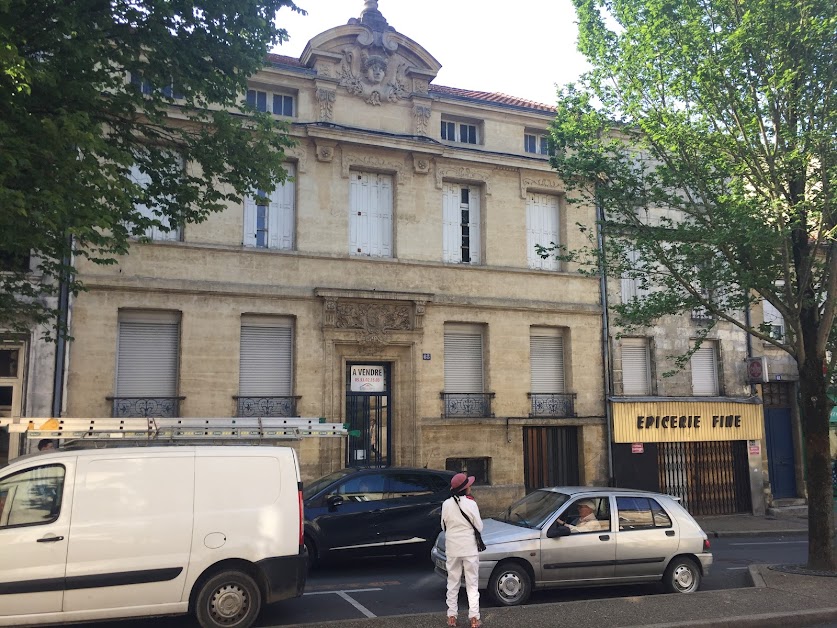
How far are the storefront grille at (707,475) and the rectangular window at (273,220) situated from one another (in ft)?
38.5

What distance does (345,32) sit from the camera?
1805cm

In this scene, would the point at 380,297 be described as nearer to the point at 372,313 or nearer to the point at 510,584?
the point at 372,313

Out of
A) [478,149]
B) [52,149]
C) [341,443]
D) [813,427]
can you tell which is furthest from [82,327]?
[813,427]

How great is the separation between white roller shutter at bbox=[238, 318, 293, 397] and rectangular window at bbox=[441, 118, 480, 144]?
6.84 meters

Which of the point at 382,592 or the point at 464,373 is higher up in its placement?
the point at 464,373

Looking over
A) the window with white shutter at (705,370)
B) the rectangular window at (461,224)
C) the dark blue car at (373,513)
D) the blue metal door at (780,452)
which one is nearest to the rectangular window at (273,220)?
the rectangular window at (461,224)

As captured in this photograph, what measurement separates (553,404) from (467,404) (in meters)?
2.53

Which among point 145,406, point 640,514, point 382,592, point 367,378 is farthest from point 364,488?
point 145,406

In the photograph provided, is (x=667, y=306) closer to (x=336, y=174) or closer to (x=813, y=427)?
(x=813, y=427)

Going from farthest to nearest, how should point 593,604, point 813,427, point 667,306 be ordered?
point 667,306
point 813,427
point 593,604

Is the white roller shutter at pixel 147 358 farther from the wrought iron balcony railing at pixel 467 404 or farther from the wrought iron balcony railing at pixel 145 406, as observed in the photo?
the wrought iron balcony railing at pixel 467 404

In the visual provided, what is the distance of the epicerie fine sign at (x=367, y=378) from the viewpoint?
17688 millimetres

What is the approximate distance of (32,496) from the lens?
7.20m

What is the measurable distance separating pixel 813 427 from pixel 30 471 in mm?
10908
